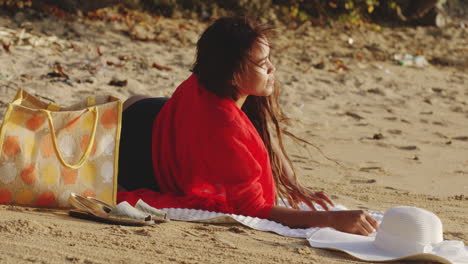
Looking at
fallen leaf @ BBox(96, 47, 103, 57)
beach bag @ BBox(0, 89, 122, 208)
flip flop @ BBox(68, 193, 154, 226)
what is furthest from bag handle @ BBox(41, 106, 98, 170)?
fallen leaf @ BBox(96, 47, 103, 57)

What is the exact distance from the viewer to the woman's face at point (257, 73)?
3.24 m

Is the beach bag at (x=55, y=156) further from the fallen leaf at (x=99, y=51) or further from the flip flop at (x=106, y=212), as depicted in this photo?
the fallen leaf at (x=99, y=51)

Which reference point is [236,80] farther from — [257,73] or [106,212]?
[106,212]

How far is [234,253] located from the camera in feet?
8.96

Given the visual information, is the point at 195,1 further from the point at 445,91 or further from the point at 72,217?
the point at 72,217

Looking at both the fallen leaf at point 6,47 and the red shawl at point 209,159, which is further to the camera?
the fallen leaf at point 6,47

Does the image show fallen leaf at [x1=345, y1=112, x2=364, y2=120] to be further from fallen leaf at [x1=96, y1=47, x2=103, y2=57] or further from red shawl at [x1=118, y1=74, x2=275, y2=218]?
red shawl at [x1=118, y1=74, x2=275, y2=218]

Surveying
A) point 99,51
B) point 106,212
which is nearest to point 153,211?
point 106,212

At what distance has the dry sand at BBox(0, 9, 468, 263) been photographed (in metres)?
2.75

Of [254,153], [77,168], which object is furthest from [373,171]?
[77,168]

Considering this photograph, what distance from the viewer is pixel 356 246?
289 cm

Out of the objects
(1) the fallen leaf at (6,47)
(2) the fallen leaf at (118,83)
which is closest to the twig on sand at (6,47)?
(1) the fallen leaf at (6,47)

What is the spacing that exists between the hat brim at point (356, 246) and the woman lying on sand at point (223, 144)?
98 mm

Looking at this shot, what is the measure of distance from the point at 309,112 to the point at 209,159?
10.2 ft
